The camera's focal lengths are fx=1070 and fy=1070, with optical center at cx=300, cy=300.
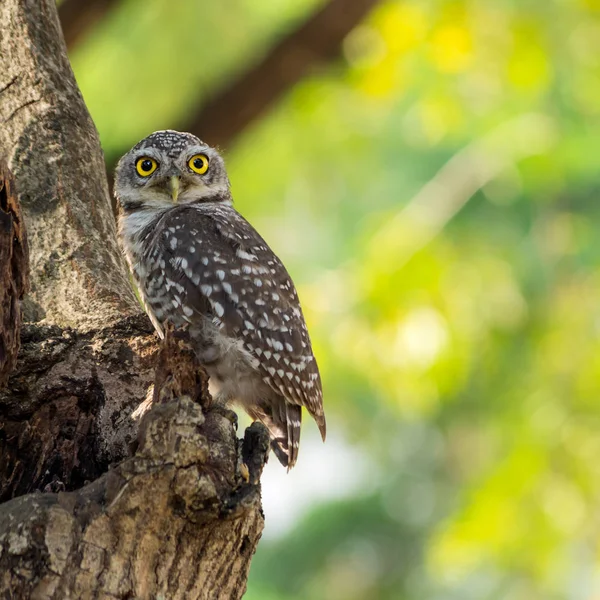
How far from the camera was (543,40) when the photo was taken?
677 centimetres

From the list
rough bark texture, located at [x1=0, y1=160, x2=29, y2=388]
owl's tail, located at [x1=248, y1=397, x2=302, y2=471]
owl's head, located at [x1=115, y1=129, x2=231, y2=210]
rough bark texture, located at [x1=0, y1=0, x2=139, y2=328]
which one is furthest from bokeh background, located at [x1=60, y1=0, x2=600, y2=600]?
rough bark texture, located at [x1=0, y1=160, x2=29, y2=388]

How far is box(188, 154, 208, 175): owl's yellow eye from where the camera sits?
4.28m

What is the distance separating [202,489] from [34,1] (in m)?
2.43

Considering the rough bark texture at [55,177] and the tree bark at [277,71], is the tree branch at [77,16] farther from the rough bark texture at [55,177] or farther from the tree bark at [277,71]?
the rough bark texture at [55,177]

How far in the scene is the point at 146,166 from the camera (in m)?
4.26

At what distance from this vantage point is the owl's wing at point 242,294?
3.70 metres

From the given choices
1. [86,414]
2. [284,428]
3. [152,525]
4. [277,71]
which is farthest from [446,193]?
[152,525]

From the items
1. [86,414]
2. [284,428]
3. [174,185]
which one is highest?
[174,185]

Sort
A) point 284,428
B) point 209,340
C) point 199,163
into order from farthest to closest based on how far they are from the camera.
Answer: point 199,163 < point 284,428 < point 209,340

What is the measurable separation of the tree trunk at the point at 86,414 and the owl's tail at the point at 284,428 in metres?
0.71

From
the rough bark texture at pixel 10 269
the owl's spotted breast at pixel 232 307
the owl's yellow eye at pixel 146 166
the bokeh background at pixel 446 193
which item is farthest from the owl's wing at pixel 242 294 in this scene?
Result: the bokeh background at pixel 446 193

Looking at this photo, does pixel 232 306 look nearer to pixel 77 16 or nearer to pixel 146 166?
pixel 146 166

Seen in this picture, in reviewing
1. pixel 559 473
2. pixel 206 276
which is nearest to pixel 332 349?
pixel 559 473

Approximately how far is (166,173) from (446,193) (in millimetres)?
3366
